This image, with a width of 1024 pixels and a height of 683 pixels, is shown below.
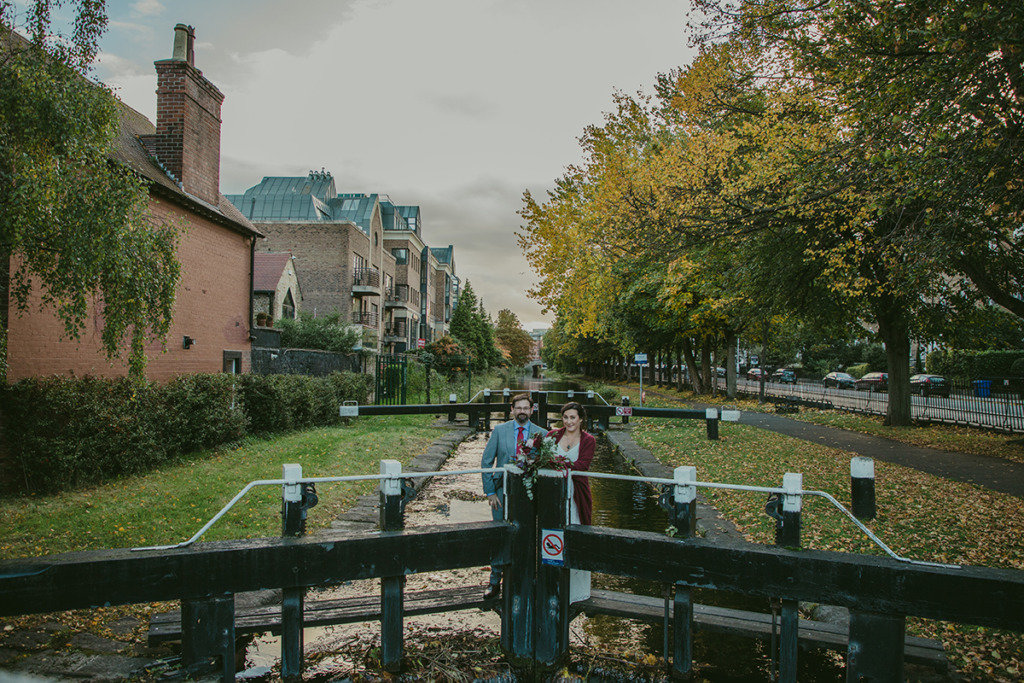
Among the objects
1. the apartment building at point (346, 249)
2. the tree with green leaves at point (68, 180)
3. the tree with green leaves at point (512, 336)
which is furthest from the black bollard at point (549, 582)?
the tree with green leaves at point (512, 336)

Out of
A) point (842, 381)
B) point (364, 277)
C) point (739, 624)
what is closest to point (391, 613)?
point (739, 624)

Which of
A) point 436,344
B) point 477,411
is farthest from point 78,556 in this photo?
point 436,344

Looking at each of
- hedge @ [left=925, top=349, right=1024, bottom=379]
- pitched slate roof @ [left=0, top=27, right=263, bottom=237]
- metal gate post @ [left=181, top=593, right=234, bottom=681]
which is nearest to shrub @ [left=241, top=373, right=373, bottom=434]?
pitched slate roof @ [left=0, top=27, right=263, bottom=237]

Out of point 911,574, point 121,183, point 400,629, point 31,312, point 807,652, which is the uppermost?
point 121,183

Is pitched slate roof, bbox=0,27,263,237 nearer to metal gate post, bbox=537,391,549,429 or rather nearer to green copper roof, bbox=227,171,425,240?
metal gate post, bbox=537,391,549,429

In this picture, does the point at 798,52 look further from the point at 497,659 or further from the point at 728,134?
the point at 497,659

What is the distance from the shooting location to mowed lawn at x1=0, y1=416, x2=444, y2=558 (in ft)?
22.0

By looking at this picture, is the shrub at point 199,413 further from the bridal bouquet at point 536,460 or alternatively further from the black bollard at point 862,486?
the black bollard at point 862,486

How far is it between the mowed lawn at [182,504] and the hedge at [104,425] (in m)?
0.35

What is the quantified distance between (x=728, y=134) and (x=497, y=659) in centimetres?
1510

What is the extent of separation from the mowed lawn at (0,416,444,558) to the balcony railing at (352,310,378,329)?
26079mm

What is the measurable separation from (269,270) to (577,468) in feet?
99.6

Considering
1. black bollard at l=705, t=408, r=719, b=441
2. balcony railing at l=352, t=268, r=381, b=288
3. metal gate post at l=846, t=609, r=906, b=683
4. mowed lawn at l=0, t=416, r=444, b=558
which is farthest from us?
balcony railing at l=352, t=268, r=381, b=288

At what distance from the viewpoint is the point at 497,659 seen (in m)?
4.94
